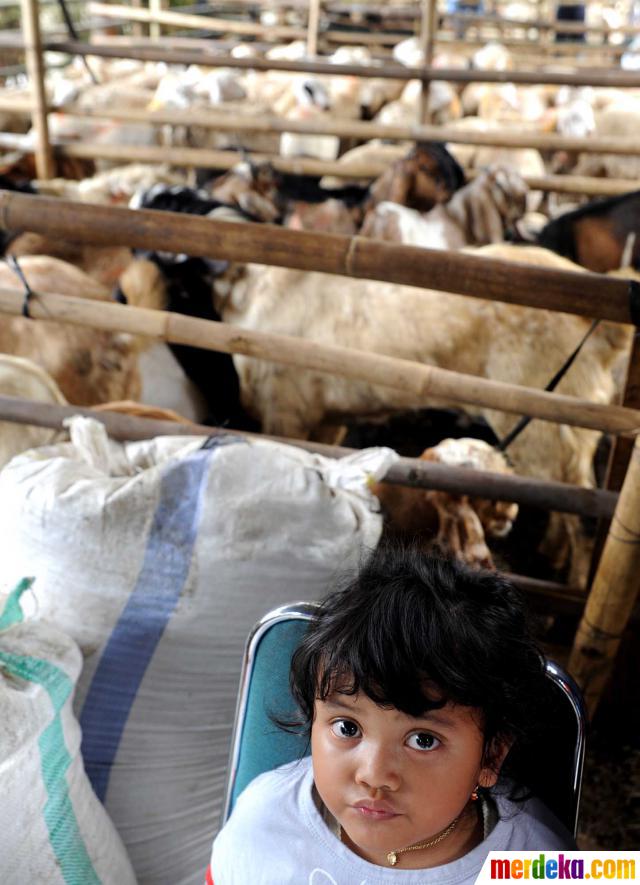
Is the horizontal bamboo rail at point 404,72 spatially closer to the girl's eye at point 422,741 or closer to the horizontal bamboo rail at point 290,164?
the horizontal bamboo rail at point 290,164

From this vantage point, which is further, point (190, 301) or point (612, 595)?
point (190, 301)

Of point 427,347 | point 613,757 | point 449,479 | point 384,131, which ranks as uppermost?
point 384,131

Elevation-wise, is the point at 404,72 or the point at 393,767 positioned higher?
the point at 404,72

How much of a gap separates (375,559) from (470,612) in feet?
0.52

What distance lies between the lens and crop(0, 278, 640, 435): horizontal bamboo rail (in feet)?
A: 5.84

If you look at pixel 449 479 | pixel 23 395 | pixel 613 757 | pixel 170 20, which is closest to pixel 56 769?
pixel 449 479

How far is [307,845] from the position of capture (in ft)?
3.50

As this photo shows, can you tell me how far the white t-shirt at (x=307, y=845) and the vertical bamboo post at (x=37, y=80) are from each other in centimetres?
414

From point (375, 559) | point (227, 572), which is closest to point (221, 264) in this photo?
point (227, 572)

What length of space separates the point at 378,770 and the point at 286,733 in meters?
0.37

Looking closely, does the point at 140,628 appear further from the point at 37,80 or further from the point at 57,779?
the point at 37,80

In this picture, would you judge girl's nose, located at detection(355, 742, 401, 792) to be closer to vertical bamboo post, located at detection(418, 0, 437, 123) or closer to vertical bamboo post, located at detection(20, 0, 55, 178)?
vertical bamboo post, located at detection(20, 0, 55, 178)

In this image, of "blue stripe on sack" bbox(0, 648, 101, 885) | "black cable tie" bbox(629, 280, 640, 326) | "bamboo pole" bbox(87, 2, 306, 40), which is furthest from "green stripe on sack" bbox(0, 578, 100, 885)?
"bamboo pole" bbox(87, 2, 306, 40)

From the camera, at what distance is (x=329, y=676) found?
101 centimetres
